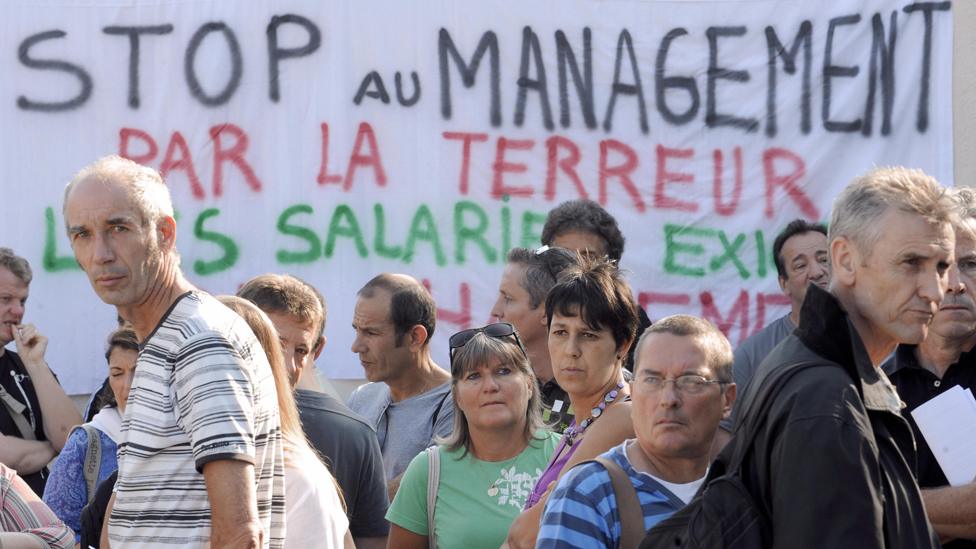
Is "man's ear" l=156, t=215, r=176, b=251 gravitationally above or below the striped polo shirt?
above

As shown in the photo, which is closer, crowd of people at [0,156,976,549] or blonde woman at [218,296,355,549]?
crowd of people at [0,156,976,549]

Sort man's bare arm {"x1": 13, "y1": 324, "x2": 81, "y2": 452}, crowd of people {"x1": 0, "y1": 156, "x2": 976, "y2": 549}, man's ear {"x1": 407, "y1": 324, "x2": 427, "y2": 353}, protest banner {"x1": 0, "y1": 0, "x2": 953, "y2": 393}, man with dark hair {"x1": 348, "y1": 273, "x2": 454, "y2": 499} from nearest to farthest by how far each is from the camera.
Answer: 1. crowd of people {"x1": 0, "y1": 156, "x2": 976, "y2": 549}
2. man with dark hair {"x1": 348, "y1": 273, "x2": 454, "y2": 499}
3. man's ear {"x1": 407, "y1": 324, "x2": 427, "y2": 353}
4. man's bare arm {"x1": 13, "y1": 324, "x2": 81, "y2": 452}
5. protest banner {"x1": 0, "y1": 0, "x2": 953, "y2": 393}

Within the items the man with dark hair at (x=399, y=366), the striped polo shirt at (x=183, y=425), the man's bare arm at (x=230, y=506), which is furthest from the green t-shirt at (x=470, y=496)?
the man's bare arm at (x=230, y=506)

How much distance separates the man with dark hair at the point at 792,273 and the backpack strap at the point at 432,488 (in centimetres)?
177

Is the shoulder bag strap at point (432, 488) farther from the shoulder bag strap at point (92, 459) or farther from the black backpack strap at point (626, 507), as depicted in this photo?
the shoulder bag strap at point (92, 459)

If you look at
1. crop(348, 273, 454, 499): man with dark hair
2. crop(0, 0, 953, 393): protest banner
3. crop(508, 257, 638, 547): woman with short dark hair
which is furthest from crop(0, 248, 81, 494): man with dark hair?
crop(508, 257, 638, 547): woman with short dark hair

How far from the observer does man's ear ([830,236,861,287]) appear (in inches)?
100

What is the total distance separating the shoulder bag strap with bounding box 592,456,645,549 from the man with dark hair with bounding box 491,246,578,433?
5.28 feet

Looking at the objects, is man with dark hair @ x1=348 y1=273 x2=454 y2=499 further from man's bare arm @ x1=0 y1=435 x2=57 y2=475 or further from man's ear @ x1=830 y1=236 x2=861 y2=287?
man's ear @ x1=830 y1=236 x2=861 y2=287

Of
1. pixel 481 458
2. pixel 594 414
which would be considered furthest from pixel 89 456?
pixel 594 414

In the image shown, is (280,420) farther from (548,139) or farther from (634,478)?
(548,139)

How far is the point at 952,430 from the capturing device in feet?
11.1

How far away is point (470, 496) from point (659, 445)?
1.11 m

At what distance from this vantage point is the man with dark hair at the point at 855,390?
2201 mm
